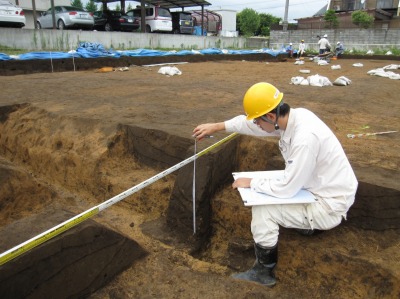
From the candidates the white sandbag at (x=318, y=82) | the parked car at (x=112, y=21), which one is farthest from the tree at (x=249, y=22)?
the white sandbag at (x=318, y=82)

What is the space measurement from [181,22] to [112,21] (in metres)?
5.66

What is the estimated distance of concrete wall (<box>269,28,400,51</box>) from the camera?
24.0m

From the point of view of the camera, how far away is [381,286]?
2389mm

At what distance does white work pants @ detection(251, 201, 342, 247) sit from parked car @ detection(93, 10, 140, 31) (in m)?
18.8

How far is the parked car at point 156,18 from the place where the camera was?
20219 millimetres

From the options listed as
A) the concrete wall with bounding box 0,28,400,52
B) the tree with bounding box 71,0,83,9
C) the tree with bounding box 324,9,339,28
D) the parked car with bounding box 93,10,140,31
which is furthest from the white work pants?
the tree with bounding box 71,0,83,9

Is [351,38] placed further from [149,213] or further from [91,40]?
[149,213]

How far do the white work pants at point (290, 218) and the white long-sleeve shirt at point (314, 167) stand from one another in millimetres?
72

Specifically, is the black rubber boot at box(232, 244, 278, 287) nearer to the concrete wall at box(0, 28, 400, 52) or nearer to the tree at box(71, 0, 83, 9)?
the concrete wall at box(0, 28, 400, 52)

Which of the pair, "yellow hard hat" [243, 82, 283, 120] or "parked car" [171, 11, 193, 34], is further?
"parked car" [171, 11, 193, 34]

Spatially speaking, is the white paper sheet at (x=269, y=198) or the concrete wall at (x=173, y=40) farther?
the concrete wall at (x=173, y=40)

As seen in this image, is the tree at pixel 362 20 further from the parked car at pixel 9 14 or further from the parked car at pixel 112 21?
the parked car at pixel 9 14

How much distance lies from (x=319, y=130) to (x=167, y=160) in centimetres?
212

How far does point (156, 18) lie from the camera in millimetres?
20250
